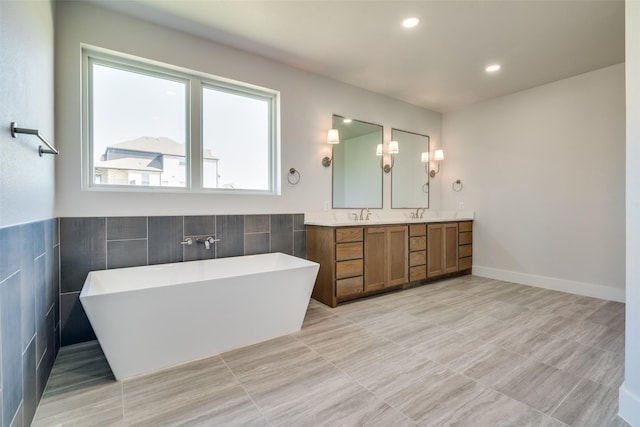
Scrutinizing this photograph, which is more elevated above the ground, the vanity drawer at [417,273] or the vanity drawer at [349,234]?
the vanity drawer at [349,234]

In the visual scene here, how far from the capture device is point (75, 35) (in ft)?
7.73

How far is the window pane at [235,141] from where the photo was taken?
3.09 m

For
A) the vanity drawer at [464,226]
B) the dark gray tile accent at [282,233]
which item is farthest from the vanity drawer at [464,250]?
the dark gray tile accent at [282,233]

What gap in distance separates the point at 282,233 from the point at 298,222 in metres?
0.26

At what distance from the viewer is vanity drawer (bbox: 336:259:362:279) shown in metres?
3.21

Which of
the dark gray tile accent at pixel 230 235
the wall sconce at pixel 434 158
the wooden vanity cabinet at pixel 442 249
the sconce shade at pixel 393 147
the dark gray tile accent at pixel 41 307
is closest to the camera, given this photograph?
the dark gray tile accent at pixel 41 307

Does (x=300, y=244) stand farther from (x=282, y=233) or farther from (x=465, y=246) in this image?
(x=465, y=246)

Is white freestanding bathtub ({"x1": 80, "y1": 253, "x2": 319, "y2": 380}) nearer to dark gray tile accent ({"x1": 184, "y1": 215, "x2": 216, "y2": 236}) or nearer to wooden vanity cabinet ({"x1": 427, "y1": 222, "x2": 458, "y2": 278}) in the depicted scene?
dark gray tile accent ({"x1": 184, "y1": 215, "x2": 216, "y2": 236})

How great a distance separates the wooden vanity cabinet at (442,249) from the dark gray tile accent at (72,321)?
392cm

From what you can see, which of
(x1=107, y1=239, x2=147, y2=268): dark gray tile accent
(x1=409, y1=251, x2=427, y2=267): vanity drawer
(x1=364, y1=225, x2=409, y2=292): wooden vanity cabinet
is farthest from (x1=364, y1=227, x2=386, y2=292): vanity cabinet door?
(x1=107, y1=239, x2=147, y2=268): dark gray tile accent

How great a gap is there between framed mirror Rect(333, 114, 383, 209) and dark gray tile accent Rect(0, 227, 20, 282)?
300 centimetres

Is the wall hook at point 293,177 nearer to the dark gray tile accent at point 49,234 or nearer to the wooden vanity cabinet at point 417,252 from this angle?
the wooden vanity cabinet at point 417,252

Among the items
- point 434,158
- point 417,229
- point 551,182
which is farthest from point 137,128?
point 551,182

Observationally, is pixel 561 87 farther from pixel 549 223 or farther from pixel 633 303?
pixel 633 303
